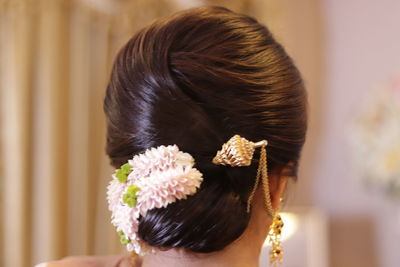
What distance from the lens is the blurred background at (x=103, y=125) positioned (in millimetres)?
1409

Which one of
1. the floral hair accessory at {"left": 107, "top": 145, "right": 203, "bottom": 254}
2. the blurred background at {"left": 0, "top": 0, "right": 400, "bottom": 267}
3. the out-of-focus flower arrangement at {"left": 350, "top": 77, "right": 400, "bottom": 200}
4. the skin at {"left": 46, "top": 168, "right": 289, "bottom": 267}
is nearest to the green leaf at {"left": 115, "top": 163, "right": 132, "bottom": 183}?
the floral hair accessory at {"left": 107, "top": 145, "right": 203, "bottom": 254}

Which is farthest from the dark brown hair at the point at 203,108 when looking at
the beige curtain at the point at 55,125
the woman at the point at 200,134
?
the beige curtain at the point at 55,125

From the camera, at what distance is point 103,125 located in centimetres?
159

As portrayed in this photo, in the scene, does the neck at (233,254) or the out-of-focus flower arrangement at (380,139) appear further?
the out-of-focus flower arrangement at (380,139)

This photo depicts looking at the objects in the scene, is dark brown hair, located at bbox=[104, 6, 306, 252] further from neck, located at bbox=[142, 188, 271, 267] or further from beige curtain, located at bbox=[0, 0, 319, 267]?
beige curtain, located at bbox=[0, 0, 319, 267]

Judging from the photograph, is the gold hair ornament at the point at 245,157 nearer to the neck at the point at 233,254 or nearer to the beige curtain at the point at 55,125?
the neck at the point at 233,254

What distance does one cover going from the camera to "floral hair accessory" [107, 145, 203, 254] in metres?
0.66

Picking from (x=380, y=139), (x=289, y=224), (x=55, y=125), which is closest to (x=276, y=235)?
(x=55, y=125)

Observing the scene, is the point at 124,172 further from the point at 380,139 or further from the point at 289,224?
the point at 380,139

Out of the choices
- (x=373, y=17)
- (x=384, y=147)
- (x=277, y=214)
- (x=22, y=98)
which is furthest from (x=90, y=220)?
(x=373, y=17)

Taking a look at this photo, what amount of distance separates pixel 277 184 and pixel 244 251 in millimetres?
107

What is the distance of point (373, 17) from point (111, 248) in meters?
1.25

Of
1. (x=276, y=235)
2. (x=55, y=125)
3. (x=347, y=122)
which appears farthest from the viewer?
(x=347, y=122)

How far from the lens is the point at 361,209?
6.49 feet
